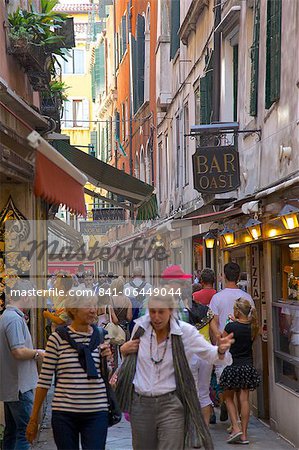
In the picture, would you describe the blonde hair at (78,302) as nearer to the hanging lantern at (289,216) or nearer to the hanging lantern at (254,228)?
the hanging lantern at (289,216)

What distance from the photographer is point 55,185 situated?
24.8ft

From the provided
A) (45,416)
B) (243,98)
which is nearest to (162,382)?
(45,416)

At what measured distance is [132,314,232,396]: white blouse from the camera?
738 cm

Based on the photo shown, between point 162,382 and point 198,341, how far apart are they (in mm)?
389

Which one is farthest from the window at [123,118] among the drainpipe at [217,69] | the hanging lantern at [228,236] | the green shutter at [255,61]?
the green shutter at [255,61]

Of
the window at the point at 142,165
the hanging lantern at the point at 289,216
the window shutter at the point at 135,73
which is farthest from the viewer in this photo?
the window at the point at 142,165

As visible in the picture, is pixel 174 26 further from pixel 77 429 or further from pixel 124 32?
pixel 77 429

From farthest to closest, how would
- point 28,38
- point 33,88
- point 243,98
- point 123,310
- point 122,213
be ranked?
point 122,213 < point 243,98 < point 123,310 < point 33,88 < point 28,38

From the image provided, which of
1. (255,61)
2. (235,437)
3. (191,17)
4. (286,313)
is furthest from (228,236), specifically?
(191,17)

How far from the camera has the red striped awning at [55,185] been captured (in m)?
7.17

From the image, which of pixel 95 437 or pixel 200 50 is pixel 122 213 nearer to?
pixel 200 50

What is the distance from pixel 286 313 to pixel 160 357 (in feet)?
15.7

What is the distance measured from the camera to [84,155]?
45.4 ft

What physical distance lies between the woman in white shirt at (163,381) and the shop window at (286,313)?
13.3ft
